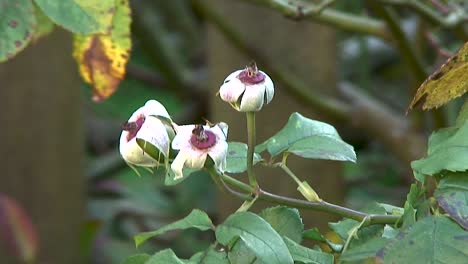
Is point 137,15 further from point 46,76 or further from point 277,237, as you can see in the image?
point 277,237

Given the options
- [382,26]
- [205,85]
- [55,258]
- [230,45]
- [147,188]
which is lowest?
[147,188]

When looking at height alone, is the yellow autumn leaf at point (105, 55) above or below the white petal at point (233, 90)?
below

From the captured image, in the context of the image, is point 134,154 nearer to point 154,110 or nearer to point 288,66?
point 154,110

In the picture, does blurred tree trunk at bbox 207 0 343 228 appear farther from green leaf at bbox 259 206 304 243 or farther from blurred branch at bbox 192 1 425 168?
green leaf at bbox 259 206 304 243

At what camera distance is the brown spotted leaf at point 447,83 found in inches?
25.4

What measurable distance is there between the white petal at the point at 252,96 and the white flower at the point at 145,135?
47 mm

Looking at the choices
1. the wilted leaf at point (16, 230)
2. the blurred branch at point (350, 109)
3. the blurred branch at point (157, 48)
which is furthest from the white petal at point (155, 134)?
the blurred branch at point (157, 48)

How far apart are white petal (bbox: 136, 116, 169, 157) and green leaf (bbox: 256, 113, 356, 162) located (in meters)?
0.13

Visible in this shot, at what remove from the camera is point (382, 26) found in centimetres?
158

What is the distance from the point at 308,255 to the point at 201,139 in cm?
9

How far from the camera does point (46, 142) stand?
201 cm

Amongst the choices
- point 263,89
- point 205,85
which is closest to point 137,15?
point 205,85

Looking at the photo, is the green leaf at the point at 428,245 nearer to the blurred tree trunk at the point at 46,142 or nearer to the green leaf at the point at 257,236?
the green leaf at the point at 257,236

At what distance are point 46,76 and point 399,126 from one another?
68 cm
